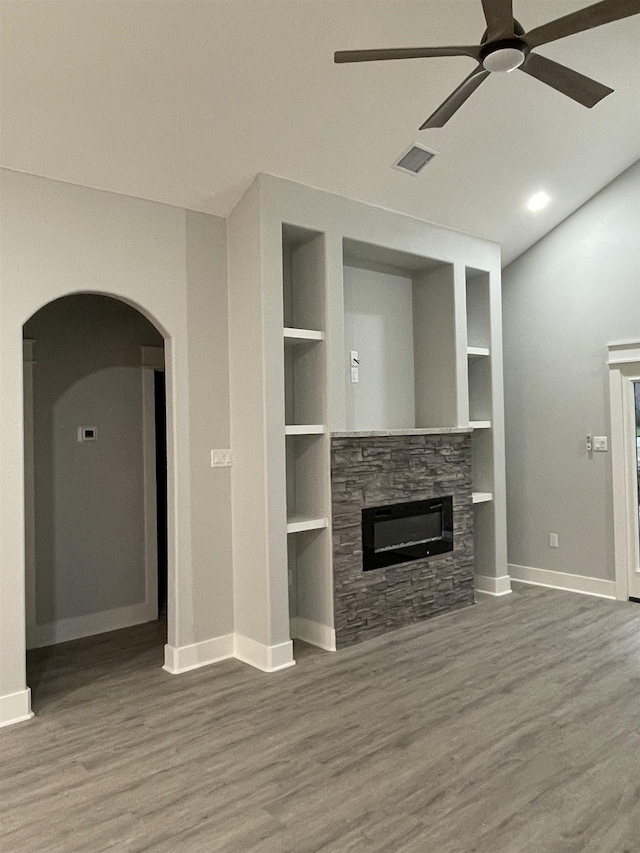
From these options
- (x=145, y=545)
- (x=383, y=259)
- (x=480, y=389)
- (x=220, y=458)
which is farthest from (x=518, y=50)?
(x=145, y=545)

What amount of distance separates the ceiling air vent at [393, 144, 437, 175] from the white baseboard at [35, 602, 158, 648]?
12.0 ft

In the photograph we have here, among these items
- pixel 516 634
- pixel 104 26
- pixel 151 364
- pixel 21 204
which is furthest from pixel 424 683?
pixel 104 26

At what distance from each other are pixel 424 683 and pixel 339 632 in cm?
78

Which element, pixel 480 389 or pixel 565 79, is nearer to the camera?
pixel 565 79

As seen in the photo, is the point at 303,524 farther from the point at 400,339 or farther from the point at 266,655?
the point at 400,339

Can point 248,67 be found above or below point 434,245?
above

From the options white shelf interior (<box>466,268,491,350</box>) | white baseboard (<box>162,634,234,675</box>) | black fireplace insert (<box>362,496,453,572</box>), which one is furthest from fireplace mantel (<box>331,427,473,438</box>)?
white baseboard (<box>162,634,234,675</box>)

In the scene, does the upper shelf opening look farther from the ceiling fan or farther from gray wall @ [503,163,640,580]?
the ceiling fan

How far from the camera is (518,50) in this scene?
2520 millimetres

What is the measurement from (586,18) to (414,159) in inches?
80.6

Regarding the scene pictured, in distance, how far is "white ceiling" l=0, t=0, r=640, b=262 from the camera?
3027 millimetres

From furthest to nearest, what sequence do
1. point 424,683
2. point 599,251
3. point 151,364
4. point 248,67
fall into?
point 599,251, point 151,364, point 424,683, point 248,67

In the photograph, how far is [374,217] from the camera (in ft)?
15.3

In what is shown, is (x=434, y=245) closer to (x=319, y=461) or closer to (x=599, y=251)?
(x=599, y=251)
